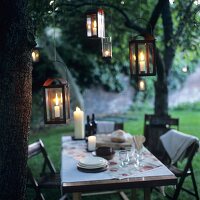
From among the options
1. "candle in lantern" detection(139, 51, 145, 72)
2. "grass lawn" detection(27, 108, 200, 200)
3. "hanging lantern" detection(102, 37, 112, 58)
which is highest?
"hanging lantern" detection(102, 37, 112, 58)

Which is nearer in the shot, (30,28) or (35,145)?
(30,28)

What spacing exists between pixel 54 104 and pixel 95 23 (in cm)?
104

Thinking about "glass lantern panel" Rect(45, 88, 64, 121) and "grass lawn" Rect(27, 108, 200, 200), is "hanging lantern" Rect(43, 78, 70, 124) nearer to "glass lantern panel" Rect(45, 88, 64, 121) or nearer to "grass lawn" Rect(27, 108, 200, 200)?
"glass lantern panel" Rect(45, 88, 64, 121)

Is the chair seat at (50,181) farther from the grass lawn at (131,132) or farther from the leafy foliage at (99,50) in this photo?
the leafy foliage at (99,50)

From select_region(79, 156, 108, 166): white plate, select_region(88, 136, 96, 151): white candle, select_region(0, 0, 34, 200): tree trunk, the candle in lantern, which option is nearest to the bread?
select_region(88, 136, 96, 151): white candle

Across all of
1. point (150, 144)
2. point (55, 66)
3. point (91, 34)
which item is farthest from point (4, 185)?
point (55, 66)

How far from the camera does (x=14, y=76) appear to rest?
2287 millimetres

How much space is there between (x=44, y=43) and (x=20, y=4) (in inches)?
272

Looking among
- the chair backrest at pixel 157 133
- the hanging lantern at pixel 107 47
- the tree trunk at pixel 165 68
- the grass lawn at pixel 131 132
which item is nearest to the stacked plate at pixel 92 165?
the hanging lantern at pixel 107 47

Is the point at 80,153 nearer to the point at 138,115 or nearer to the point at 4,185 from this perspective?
the point at 4,185

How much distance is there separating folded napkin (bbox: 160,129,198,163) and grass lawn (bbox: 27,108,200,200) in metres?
0.62

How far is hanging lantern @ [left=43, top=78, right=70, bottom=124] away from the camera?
2.61 meters

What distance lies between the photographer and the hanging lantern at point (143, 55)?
282 centimetres

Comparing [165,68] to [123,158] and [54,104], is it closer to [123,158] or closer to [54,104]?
[123,158]
